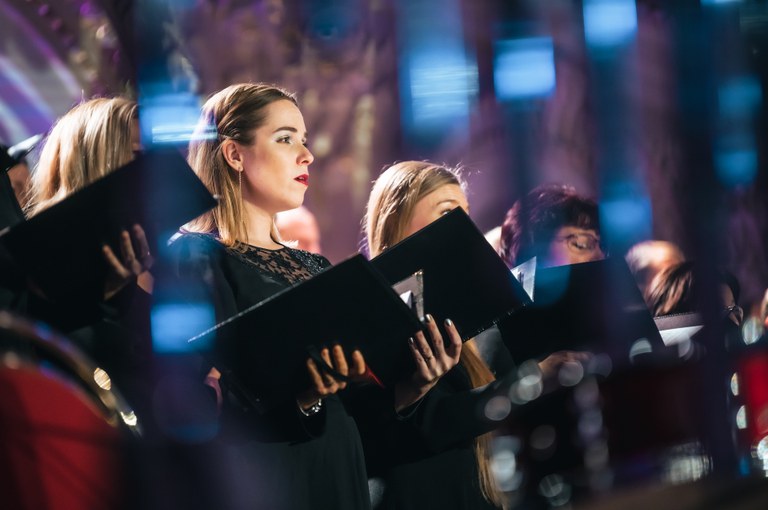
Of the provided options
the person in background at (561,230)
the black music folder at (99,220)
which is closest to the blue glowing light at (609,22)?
the person in background at (561,230)

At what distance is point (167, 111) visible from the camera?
2.46 m

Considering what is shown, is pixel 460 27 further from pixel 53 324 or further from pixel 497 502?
pixel 53 324

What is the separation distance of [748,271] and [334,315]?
3683 mm

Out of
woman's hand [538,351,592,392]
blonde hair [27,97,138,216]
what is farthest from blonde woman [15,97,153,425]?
woman's hand [538,351,592,392]

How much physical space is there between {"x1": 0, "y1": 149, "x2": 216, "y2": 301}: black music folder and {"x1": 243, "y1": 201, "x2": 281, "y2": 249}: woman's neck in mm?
343

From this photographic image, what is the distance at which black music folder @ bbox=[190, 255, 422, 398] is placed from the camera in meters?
1.37

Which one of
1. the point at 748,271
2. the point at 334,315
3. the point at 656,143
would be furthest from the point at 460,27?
the point at 334,315

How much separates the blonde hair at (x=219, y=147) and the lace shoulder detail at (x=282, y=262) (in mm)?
28

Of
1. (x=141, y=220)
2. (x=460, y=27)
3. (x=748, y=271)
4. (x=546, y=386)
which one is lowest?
(x=748, y=271)

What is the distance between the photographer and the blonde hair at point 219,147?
171cm

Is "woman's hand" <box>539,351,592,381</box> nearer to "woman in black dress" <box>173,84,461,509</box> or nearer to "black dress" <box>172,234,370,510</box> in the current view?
"woman in black dress" <box>173,84,461,509</box>

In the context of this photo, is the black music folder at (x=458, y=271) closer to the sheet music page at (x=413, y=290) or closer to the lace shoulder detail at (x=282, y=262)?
the sheet music page at (x=413, y=290)

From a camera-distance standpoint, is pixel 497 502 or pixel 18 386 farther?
pixel 497 502

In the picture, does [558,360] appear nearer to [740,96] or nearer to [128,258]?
[128,258]
